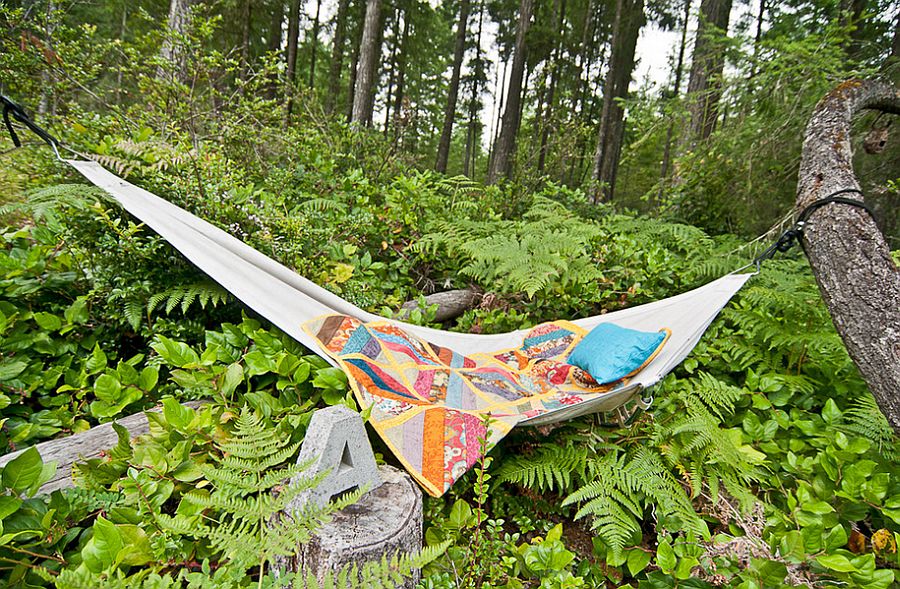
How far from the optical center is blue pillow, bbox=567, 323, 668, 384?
1567 millimetres

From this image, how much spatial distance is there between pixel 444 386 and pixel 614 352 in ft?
2.21

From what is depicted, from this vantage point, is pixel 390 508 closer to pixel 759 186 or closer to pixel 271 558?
pixel 271 558

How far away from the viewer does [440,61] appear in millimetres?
11305

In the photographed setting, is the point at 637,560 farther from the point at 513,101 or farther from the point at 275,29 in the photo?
the point at 275,29

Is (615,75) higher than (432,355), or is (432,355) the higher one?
(615,75)

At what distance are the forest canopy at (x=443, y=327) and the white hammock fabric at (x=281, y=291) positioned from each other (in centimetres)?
12

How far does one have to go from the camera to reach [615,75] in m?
7.04

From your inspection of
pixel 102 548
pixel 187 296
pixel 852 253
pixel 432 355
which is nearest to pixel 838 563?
pixel 852 253

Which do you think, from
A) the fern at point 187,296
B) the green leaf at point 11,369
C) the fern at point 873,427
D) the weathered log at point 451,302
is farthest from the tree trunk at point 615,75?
the green leaf at point 11,369

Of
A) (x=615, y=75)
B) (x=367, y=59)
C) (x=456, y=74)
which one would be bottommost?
(x=367, y=59)

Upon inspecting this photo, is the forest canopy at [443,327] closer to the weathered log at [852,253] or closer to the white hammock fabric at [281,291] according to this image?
the white hammock fabric at [281,291]

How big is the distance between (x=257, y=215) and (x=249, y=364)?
1.00 m

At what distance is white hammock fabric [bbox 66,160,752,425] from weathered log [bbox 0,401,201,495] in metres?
0.54

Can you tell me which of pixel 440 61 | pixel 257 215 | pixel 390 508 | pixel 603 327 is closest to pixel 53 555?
pixel 390 508
